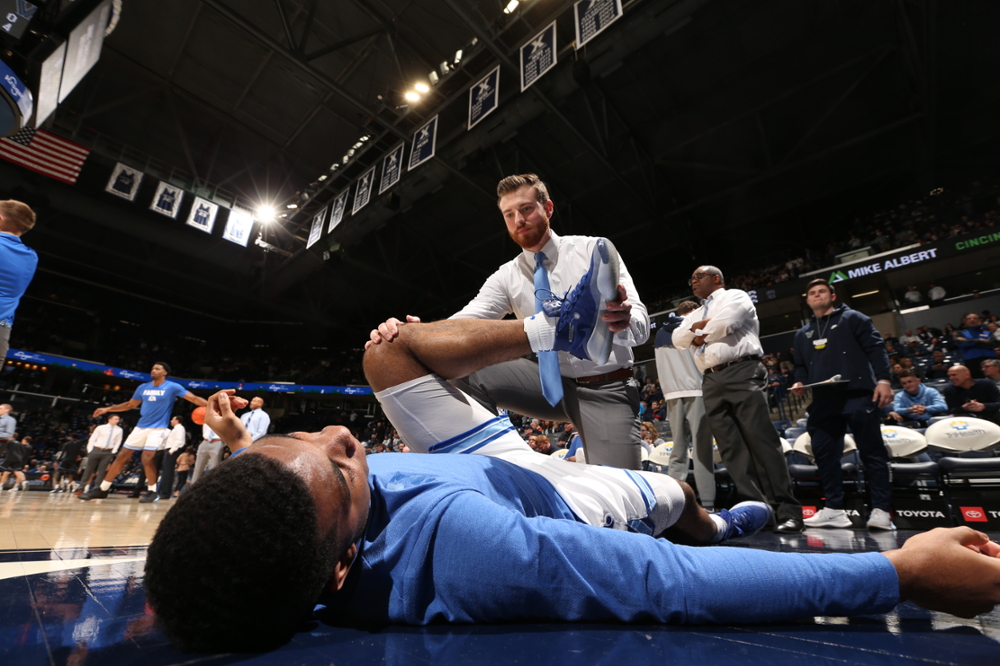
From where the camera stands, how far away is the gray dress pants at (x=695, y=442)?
2963 millimetres

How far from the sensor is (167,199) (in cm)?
946

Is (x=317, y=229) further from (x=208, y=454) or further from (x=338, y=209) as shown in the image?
(x=208, y=454)

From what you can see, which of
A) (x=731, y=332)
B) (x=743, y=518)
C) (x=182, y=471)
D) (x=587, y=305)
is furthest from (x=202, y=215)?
(x=743, y=518)

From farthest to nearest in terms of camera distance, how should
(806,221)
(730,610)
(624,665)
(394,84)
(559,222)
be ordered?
(806,221), (559,222), (394,84), (730,610), (624,665)

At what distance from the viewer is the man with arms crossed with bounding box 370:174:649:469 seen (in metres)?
1.63

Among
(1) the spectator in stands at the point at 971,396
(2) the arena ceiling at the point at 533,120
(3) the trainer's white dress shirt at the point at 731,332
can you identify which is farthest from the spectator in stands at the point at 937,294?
(3) the trainer's white dress shirt at the point at 731,332

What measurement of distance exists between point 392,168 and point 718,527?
8466 millimetres

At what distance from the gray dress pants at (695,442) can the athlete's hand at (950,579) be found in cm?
228

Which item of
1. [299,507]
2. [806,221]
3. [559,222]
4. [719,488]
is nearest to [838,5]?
[559,222]

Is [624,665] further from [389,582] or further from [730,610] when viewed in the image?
[389,582]

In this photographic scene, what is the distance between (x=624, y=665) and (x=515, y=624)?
0.24 metres

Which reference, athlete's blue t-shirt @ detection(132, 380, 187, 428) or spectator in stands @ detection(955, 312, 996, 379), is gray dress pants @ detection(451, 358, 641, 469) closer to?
athlete's blue t-shirt @ detection(132, 380, 187, 428)

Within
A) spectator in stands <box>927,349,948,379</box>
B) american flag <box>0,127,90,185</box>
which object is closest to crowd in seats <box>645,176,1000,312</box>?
spectator in stands <box>927,349,948,379</box>

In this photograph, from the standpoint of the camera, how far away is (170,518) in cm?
56
